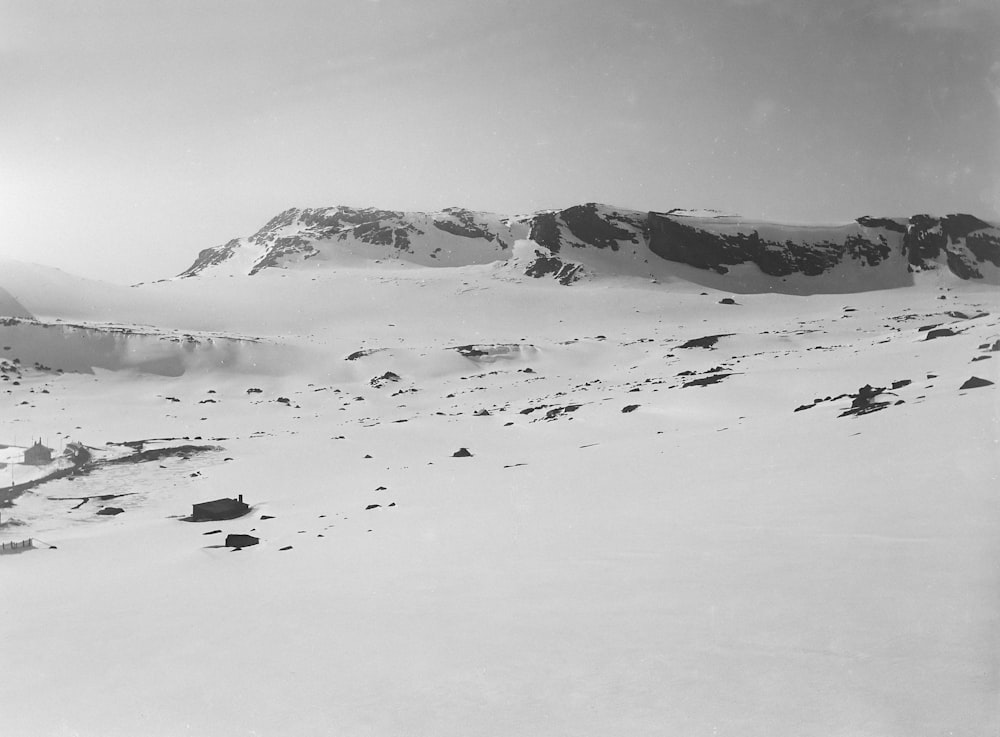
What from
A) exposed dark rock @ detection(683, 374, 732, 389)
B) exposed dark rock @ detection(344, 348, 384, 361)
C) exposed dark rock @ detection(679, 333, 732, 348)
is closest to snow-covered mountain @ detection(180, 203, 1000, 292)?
exposed dark rock @ detection(679, 333, 732, 348)

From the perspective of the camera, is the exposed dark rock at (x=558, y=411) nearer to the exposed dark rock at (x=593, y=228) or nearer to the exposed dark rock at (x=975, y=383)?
the exposed dark rock at (x=975, y=383)

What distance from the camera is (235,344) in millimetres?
51094

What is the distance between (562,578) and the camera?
6195 mm

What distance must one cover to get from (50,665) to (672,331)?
64.3m

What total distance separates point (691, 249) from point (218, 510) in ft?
362

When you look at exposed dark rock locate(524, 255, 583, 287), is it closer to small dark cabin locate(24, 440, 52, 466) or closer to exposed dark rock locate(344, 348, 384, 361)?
exposed dark rock locate(344, 348, 384, 361)

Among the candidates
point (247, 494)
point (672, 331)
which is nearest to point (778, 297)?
point (672, 331)

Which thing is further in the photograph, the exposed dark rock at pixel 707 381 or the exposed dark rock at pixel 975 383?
the exposed dark rock at pixel 707 381

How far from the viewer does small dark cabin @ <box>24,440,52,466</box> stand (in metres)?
20.7

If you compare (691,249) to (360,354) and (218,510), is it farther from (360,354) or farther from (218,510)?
(218,510)

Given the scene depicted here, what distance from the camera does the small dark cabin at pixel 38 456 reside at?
20.7 meters

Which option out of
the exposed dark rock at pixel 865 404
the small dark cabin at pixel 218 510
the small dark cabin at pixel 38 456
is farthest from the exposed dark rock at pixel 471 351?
the exposed dark rock at pixel 865 404

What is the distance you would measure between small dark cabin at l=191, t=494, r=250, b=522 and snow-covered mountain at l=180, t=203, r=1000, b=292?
83.4 meters

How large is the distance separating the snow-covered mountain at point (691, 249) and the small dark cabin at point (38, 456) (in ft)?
260
